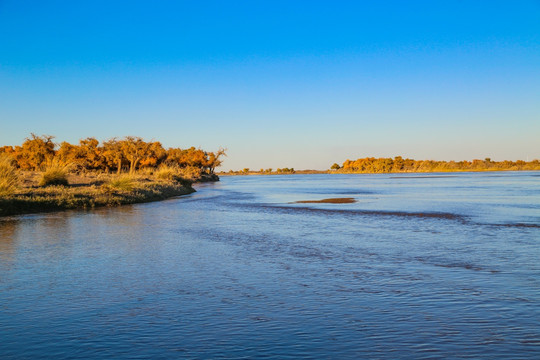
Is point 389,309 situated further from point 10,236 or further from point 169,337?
point 10,236

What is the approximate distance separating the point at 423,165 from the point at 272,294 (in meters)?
163

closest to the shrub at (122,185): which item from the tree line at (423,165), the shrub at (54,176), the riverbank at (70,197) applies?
the riverbank at (70,197)

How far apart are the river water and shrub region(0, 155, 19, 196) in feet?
32.3

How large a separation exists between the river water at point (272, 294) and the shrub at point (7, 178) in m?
9.83

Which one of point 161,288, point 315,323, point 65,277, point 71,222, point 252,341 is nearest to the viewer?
point 252,341

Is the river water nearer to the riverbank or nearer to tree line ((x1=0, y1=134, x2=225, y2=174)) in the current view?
the riverbank

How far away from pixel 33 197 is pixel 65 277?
16466mm

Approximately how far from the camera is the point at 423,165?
160750mm

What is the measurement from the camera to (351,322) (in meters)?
5.64

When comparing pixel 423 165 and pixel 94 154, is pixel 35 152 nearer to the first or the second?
pixel 94 154

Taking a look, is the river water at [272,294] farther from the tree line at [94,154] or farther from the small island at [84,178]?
the tree line at [94,154]

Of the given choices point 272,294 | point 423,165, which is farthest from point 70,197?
point 423,165

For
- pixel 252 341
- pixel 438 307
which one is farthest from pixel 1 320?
pixel 438 307

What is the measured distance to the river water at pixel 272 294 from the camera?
494 centimetres
